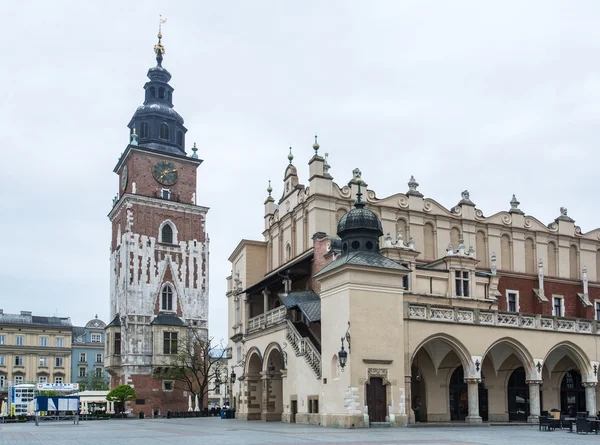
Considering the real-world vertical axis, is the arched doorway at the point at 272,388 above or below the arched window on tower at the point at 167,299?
below

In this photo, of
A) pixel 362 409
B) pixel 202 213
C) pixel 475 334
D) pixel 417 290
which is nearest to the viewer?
pixel 362 409

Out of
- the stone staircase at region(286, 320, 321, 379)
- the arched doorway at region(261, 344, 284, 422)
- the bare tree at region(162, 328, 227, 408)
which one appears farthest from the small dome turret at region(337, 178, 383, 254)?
the bare tree at region(162, 328, 227, 408)

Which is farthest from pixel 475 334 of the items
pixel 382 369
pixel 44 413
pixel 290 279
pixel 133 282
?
pixel 133 282

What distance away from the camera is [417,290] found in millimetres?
41375

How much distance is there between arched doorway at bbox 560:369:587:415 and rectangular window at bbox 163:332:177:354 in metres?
36.5

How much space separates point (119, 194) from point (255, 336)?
37842 mm

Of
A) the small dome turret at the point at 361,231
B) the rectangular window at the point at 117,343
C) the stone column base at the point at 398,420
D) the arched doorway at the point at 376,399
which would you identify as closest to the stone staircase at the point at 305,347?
the arched doorway at the point at 376,399

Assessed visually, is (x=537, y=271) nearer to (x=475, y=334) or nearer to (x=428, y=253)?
(x=428, y=253)

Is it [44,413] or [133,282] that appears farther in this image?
[133,282]

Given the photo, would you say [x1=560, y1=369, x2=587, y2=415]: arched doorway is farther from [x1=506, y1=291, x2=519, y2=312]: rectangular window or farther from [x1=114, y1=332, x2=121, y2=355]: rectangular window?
[x1=114, y1=332, x2=121, y2=355]: rectangular window

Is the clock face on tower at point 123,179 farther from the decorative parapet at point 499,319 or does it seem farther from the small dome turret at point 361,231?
the decorative parapet at point 499,319

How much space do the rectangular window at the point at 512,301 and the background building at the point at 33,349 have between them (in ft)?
226

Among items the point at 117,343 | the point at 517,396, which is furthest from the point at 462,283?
the point at 117,343

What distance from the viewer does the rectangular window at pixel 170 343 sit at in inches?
2645
